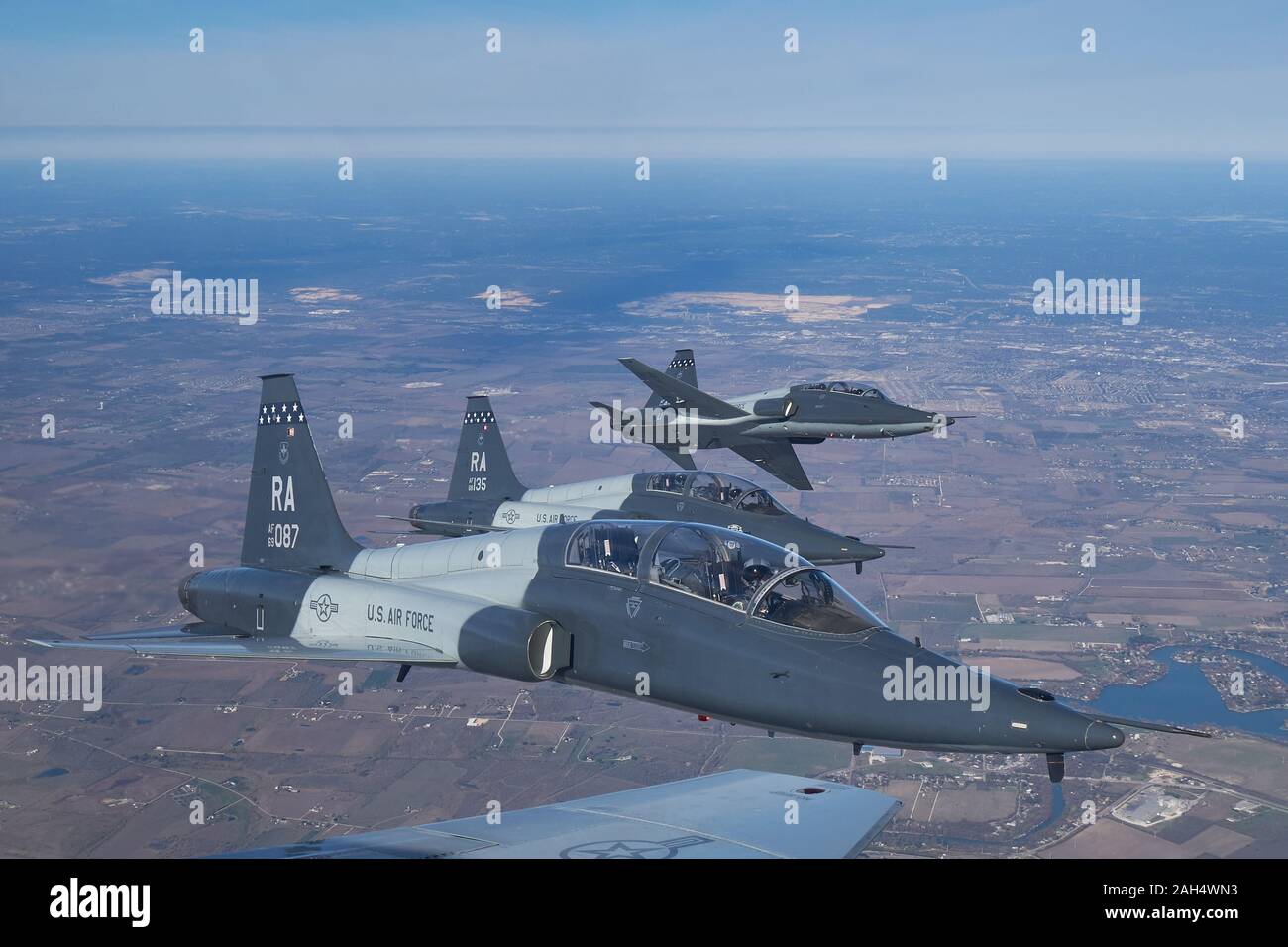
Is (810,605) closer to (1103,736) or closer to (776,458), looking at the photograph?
(1103,736)

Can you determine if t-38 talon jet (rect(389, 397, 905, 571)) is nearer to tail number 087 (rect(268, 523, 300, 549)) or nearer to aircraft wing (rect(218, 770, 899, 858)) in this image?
tail number 087 (rect(268, 523, 300, 549))

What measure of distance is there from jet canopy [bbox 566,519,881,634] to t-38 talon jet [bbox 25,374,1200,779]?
0.02m

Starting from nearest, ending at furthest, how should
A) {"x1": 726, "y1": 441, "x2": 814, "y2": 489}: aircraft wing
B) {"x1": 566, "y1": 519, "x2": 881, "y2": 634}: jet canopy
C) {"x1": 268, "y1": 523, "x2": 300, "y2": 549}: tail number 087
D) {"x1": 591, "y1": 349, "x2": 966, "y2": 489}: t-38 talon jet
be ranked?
{"x1": 566, "y1": 519, "x2": 881, "y2": 634}: jet canopy < {"x1": 268, "y1": 523, "x2": 300, "y2": 549}: tail number 087 < {"x1": 591, "y1": 349, "x2": 966, "y2": 489}: t-38 talon jet < {"x1": 726, "y1": 441, "x2": 814, "y2": 489}: aircraft wing

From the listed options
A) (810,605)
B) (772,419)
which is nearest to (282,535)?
(810,605)

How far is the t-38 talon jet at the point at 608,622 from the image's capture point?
527 inches

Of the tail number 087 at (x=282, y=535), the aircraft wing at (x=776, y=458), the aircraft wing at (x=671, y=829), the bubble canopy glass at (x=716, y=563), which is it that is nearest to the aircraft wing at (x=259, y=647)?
the tail number 087 at (x=282, y=535)

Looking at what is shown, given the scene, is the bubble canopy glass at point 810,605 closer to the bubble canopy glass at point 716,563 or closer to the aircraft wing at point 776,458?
the bubble canopy glass at point 716,563

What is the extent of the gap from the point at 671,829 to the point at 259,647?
28.9 ft

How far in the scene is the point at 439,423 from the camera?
91562 millimetres

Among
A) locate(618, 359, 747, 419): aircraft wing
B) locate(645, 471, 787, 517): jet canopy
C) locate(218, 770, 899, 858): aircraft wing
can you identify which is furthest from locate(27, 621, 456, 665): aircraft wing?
locate(618, 359, 747, 419): aircraft wing

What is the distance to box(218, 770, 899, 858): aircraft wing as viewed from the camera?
1126 cm

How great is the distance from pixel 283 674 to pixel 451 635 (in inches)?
1380

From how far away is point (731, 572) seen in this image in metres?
15.0
